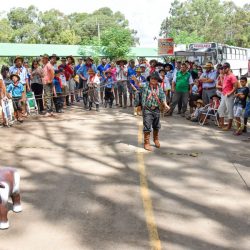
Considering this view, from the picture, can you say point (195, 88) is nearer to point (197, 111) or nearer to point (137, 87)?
Answer: point (197, 111)

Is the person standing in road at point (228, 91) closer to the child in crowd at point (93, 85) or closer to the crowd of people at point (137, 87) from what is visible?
the crowd of people at point (137, 87)

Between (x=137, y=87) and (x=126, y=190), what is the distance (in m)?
7.84

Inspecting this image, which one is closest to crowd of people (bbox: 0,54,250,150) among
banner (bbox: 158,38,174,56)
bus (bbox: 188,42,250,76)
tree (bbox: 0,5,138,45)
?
banner (bbox: 158,38,174,56)

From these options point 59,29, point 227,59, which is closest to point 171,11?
point 59,29

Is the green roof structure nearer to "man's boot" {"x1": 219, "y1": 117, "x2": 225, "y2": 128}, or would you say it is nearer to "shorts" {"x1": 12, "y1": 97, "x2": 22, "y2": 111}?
"shorts" {"x1": 12, "y1": 97, "x2": 22, "y2": 111}

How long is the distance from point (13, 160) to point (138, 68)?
23.0 ft

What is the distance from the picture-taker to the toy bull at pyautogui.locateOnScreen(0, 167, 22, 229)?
486cm

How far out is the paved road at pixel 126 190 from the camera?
15.5 feet

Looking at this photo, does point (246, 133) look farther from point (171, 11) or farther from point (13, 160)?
point (171, 11)

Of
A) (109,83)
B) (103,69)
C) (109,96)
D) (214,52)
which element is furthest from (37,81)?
(214,52)

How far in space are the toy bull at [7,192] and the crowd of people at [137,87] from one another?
149 inches

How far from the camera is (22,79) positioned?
11.9 meters

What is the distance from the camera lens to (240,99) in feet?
34.8

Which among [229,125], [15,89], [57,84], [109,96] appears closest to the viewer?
[229,125]
